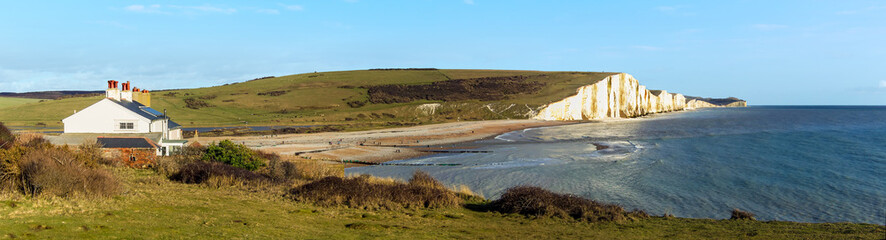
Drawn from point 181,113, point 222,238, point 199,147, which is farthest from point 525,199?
point 181,113

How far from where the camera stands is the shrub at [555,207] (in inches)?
664

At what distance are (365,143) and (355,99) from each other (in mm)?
78072

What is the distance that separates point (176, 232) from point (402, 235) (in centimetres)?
491

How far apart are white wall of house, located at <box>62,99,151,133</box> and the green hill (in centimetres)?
4886

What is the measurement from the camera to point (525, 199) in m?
17.9

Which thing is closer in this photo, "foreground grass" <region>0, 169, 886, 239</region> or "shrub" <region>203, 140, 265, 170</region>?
"foreground grass" <region>0, 169, 886, 239</region>

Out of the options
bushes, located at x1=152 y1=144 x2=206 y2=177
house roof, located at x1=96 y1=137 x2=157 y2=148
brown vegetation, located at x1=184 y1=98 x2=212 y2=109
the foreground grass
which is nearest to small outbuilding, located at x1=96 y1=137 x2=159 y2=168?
house roof, located at x1=96 y1=137 x2=157 y2=148

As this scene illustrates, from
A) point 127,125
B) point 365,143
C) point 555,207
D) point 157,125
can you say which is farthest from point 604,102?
point 555,207

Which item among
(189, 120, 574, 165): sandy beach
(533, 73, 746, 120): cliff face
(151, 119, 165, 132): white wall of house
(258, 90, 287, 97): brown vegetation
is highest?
(258, 90, 287, 97): brown vegetation

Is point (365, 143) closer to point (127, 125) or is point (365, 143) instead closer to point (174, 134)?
point (174, 134)

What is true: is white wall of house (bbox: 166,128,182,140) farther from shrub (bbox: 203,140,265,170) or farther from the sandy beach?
shrub (bbox: 203,140,265,170)

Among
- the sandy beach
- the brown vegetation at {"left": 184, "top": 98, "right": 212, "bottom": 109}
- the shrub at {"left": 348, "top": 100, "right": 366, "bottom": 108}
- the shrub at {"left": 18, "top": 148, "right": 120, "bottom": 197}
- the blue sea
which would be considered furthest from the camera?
the shrub at {"left": 348, "top": 100, "right": 366, "bottom": 108}

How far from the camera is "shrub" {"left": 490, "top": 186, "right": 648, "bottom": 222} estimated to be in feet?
55.4

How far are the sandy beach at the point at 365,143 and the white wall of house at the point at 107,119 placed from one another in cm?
962
